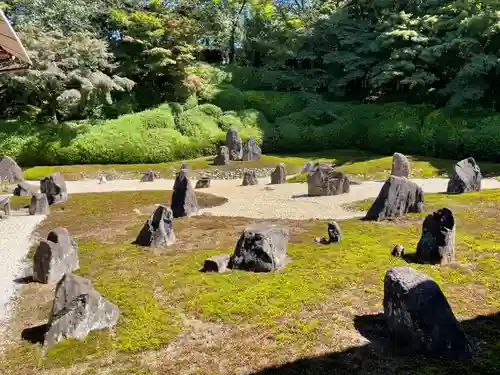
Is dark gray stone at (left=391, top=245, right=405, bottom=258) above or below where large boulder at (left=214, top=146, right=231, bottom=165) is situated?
below

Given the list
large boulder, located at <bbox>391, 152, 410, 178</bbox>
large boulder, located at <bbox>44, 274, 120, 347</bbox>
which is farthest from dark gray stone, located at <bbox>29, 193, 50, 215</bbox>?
large boulder, located at <bbox>391, 152, 410, 178</bbox>

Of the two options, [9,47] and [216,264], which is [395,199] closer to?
[216,264]

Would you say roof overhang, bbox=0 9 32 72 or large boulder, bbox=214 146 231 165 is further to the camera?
large boulder, bbox=214 146 231 165

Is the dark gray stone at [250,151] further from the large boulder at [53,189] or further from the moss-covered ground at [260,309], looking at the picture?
the moss-covered ground at [260,309]

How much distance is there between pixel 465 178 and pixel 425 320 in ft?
47.3

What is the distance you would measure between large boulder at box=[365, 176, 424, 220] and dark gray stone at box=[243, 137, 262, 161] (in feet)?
64.1

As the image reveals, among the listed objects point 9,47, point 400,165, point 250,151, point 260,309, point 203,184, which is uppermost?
point 9,47

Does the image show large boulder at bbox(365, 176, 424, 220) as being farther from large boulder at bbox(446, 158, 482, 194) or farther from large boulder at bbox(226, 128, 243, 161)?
large boulder at bbox(226, 128, 243, 161)

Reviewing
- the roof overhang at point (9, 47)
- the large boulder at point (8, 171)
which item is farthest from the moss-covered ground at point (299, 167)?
the roof overhang at point (9, 47)

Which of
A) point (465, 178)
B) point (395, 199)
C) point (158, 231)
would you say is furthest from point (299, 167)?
point (158, 231)

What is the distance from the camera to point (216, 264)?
10.6 metres

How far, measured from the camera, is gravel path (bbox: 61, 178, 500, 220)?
17.5m

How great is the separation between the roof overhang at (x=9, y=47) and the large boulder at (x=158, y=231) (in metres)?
5.08

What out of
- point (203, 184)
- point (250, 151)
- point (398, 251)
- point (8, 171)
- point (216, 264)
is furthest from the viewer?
point (250, 151)
